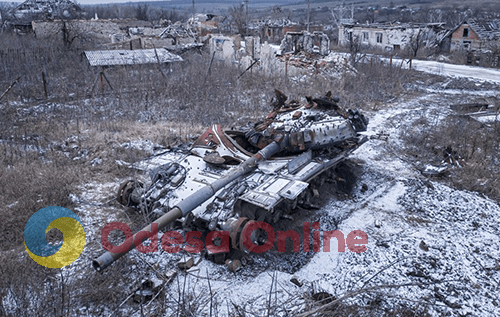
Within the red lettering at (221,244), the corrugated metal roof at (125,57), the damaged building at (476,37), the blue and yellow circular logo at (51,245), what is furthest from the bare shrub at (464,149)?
the damaged building at (476,37)

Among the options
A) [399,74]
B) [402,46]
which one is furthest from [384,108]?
[402,46]

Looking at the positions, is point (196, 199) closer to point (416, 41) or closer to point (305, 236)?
point (305, 236)

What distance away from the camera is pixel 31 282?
4.19m

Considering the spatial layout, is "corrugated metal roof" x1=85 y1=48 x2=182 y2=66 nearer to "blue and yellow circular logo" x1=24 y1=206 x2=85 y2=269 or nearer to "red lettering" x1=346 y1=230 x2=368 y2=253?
"blue and yellow circular logo" x1=24 y1=206 x2=85 y2=269

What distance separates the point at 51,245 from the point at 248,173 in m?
Answer: 3.09

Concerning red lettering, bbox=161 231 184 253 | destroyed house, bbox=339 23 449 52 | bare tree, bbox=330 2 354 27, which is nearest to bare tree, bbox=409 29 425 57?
A: destroyed house, bbox=339 23 449 52

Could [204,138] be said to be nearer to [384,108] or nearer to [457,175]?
[457,175]

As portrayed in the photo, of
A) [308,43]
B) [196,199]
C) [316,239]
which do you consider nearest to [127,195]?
[196,199]

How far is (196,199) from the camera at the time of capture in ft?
14.7

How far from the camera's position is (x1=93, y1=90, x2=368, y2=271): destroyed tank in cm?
512

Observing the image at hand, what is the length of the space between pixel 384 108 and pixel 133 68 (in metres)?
11.0

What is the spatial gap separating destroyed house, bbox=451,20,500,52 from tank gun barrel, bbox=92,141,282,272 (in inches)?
1010

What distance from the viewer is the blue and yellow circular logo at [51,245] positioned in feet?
16.6

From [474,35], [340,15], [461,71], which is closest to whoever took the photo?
[461,71]
